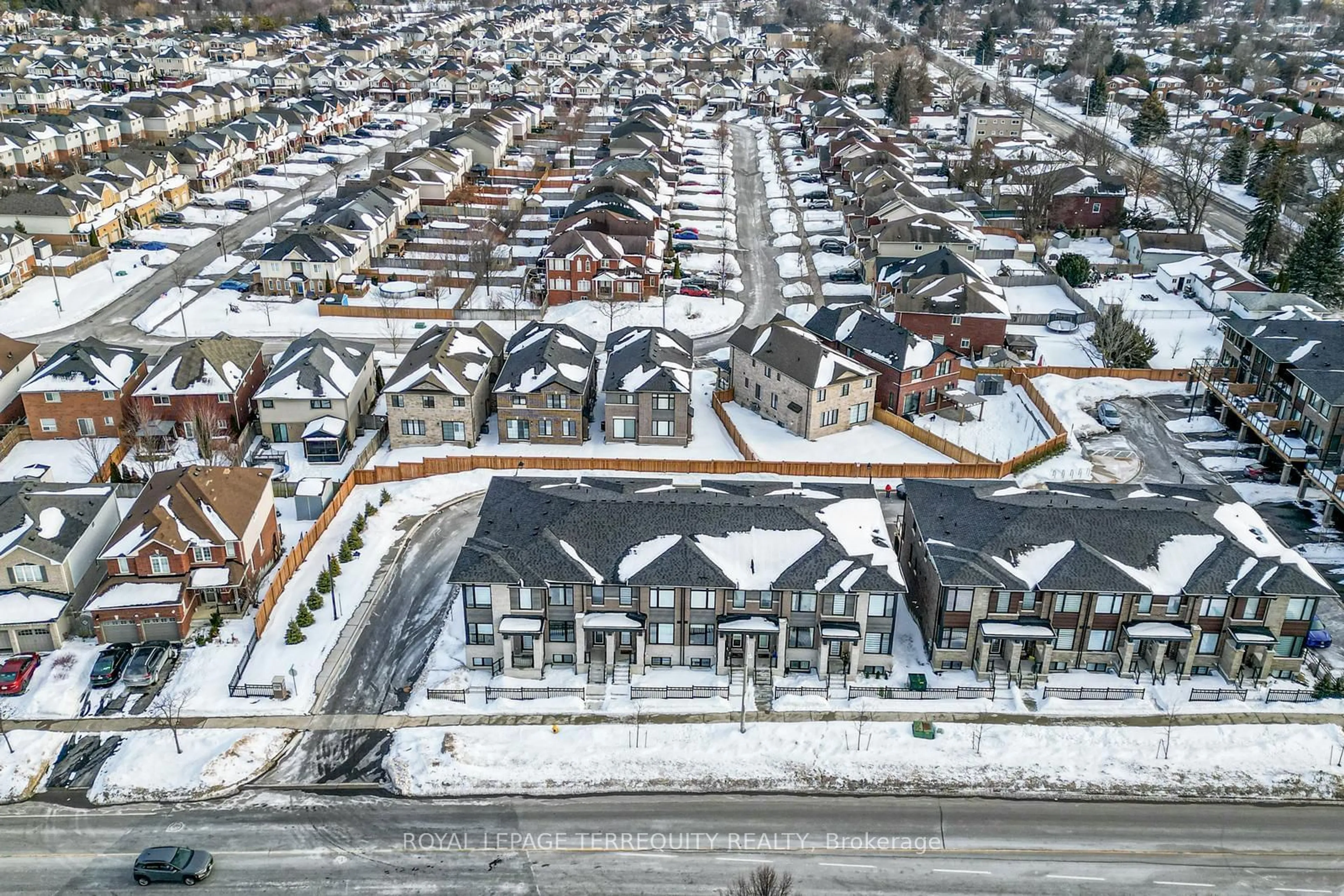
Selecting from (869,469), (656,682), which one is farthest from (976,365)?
(656,682)

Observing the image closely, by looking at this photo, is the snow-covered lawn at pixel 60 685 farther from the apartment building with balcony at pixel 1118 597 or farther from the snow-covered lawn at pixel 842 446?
the snow-covered lawn at pixel 842 446

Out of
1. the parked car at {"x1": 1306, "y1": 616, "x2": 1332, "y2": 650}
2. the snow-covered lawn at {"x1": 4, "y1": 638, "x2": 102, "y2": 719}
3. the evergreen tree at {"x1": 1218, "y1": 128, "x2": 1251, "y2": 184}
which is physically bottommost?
the snow-covered lawn at {"x1": 4, "y1": 638, "x2": 102, "y2": 719}

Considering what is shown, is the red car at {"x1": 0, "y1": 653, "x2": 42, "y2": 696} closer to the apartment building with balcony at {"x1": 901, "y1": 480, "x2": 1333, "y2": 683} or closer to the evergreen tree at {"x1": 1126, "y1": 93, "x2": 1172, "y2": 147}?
the apartment building with balcony at {"x1": 901, "y1": 480, "x2": 1333, "y2": 683}

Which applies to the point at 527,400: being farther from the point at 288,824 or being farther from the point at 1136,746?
the point at 1136,746

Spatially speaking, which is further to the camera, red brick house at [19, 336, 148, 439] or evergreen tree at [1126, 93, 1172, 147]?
evergreen tree at [1126, 93, 1172, 147]

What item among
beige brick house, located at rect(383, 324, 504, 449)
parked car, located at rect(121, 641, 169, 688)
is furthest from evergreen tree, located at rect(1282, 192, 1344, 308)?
parked car, located at rect(121, 641, 169, 688)

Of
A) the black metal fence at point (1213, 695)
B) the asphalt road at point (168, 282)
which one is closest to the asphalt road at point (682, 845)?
the black metal fence at point (1213, 695)
